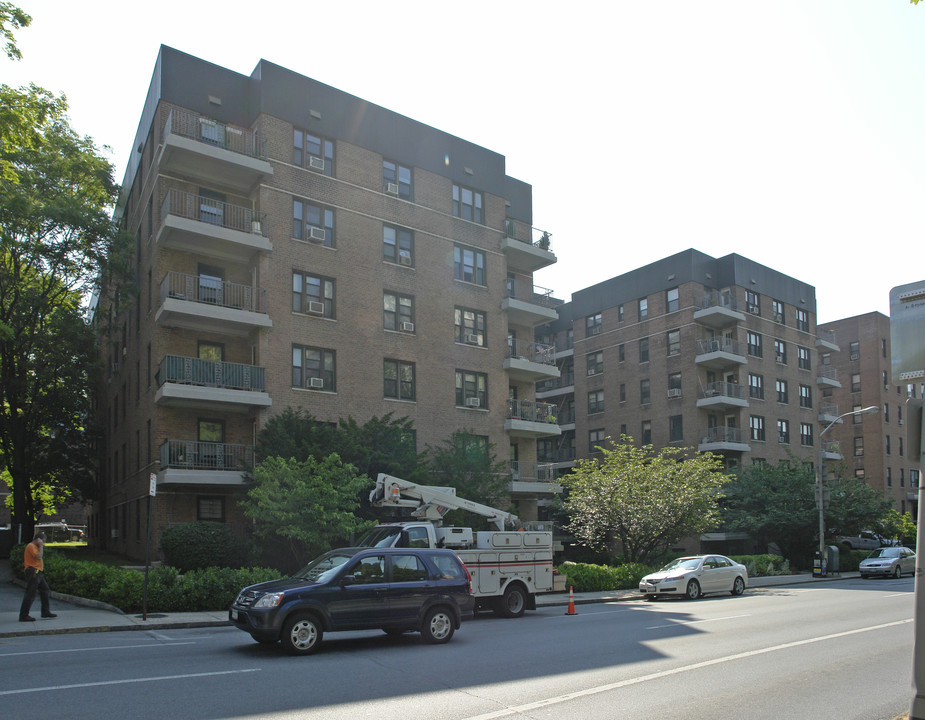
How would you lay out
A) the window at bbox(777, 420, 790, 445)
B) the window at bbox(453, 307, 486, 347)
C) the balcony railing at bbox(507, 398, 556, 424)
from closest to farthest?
the window at bbox(453, 307, 486, 347) < the balcony railing at bbox(507, 398, 556, 424) < the window at bbox(777, 420, 790, 445)

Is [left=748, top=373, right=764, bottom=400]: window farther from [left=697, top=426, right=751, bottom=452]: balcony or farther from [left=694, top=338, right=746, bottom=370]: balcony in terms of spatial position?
[left=697, top=426, right=751, bottom=452]: balcony

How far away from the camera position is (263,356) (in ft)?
94.3

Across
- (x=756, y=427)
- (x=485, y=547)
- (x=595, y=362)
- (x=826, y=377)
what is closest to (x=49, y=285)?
(x=485, y=547)

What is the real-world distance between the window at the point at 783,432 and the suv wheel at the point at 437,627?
144ft

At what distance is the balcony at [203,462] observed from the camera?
26.0 meters

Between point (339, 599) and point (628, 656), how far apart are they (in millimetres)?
4598

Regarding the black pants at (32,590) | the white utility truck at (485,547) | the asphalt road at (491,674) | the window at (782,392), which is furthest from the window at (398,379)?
the window at (782,392)

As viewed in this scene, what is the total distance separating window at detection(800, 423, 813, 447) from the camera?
54.9 meters

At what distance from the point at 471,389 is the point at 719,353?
64.8ft

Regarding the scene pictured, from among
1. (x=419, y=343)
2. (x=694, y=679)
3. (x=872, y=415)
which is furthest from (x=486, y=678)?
(x=872, y=415)

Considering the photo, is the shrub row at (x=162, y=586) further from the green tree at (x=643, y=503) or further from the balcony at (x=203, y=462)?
the green tree at (x=643, y=503)

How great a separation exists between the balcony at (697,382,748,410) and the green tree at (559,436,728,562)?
44.5 ft

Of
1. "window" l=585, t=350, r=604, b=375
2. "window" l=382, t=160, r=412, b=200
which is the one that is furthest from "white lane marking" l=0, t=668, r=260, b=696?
"window" l=585, t=350, r=604, b=375

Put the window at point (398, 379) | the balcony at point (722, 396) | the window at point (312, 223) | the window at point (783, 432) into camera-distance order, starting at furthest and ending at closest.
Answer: the window at point (783, 432)
the balcony at point (722, 396)
the window at point (398, 379)
the window at point (312, 223)
